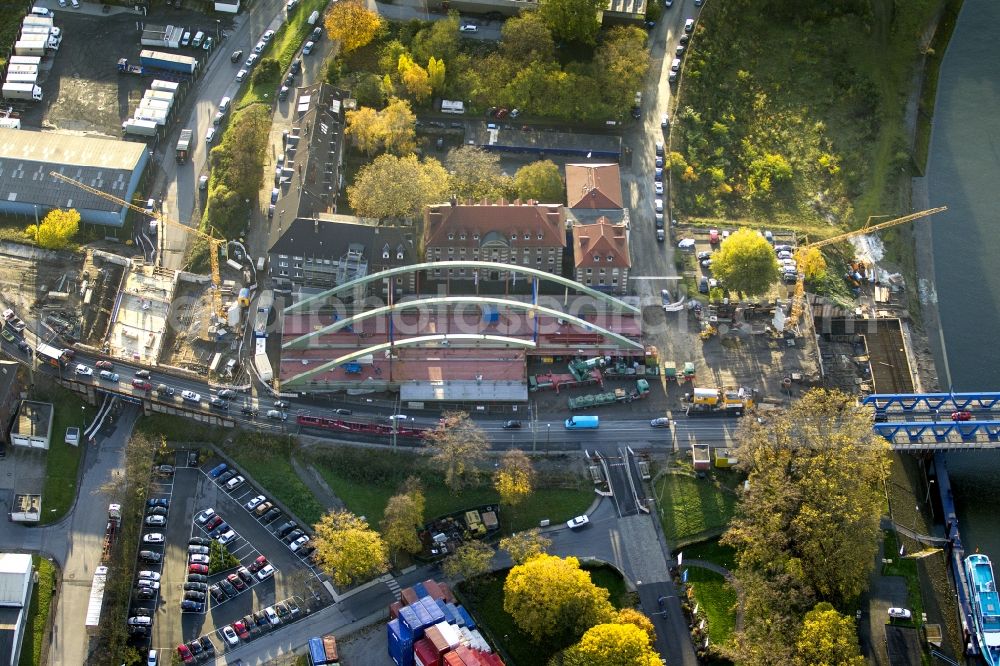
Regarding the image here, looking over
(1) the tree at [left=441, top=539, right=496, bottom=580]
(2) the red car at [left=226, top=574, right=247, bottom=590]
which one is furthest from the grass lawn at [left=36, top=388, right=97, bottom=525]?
(1) the tree at [left=441, top=539, right=496, bottom=580]

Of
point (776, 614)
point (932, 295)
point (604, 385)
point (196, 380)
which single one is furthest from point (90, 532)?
point (932, 295)

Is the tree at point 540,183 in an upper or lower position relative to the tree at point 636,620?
upper

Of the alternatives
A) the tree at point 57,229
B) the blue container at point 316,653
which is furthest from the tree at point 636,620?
the tree at point 57,229

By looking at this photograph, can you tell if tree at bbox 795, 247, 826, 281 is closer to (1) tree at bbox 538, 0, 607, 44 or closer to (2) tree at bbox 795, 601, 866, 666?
(1) tree at bbox 538, 0, 607, 44

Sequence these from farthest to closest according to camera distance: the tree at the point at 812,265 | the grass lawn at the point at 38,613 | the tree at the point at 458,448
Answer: the tree at the point at 812,265 → the tree at the point at 458,448 → the grass lawn at the point at 38,613

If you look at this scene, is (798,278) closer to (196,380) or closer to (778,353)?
(778,353)

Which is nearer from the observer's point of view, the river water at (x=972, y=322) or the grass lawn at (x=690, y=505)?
the grass lawn at (x=690, y=505)

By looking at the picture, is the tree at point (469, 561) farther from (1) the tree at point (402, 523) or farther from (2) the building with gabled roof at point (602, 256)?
(2) the building with gabled roof at point (602, 256)
